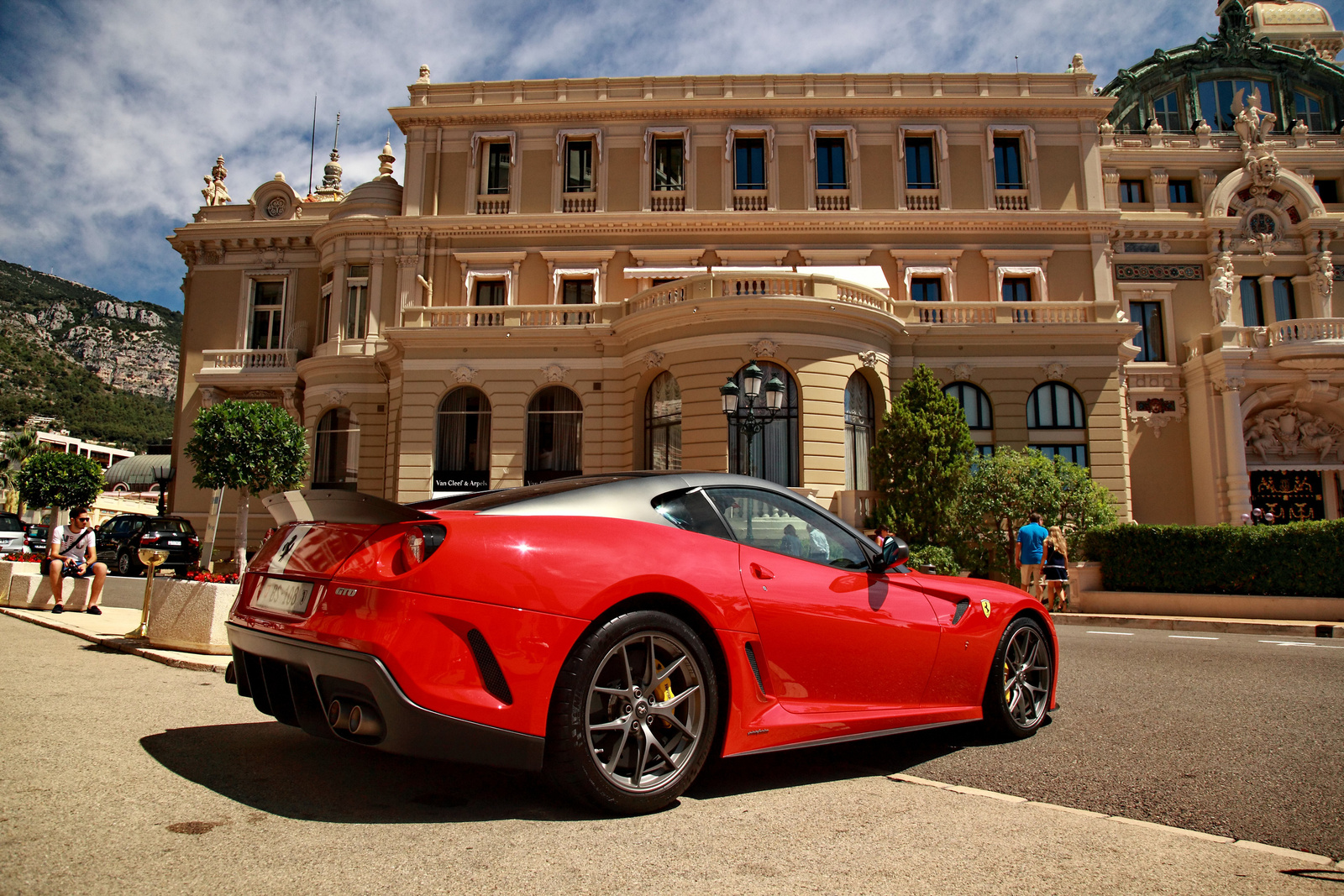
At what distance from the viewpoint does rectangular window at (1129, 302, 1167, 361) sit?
28891mm

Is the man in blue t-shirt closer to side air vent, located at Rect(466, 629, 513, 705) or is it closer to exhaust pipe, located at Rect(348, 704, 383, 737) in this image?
side air vent, located at Rect(466, 629, 513, 705)

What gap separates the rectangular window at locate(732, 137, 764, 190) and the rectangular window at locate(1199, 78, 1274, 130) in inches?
773

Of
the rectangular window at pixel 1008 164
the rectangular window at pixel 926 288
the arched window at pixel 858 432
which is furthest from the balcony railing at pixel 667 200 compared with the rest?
the rectangular window at pixel 1008 164

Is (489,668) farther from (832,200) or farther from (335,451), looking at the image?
(335,451)

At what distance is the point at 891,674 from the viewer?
397cm

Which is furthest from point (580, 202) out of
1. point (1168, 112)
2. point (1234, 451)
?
point (1168, 112)

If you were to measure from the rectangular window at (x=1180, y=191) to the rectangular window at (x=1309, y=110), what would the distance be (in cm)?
702

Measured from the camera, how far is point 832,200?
1054 inches

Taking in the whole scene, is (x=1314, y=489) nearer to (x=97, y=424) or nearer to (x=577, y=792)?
(x=577, y=792)

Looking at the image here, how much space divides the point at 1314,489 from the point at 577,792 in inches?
1307

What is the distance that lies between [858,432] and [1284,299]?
19.9 meters

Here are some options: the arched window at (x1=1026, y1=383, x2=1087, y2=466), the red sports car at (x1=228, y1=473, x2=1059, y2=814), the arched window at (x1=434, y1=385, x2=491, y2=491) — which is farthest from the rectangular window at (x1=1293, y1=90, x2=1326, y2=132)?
the red sports car at (x1=228, y1=473, x2=1059, y2=814)

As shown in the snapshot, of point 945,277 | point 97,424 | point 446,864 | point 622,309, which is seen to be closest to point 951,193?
point 945,277

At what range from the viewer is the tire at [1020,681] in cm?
457
